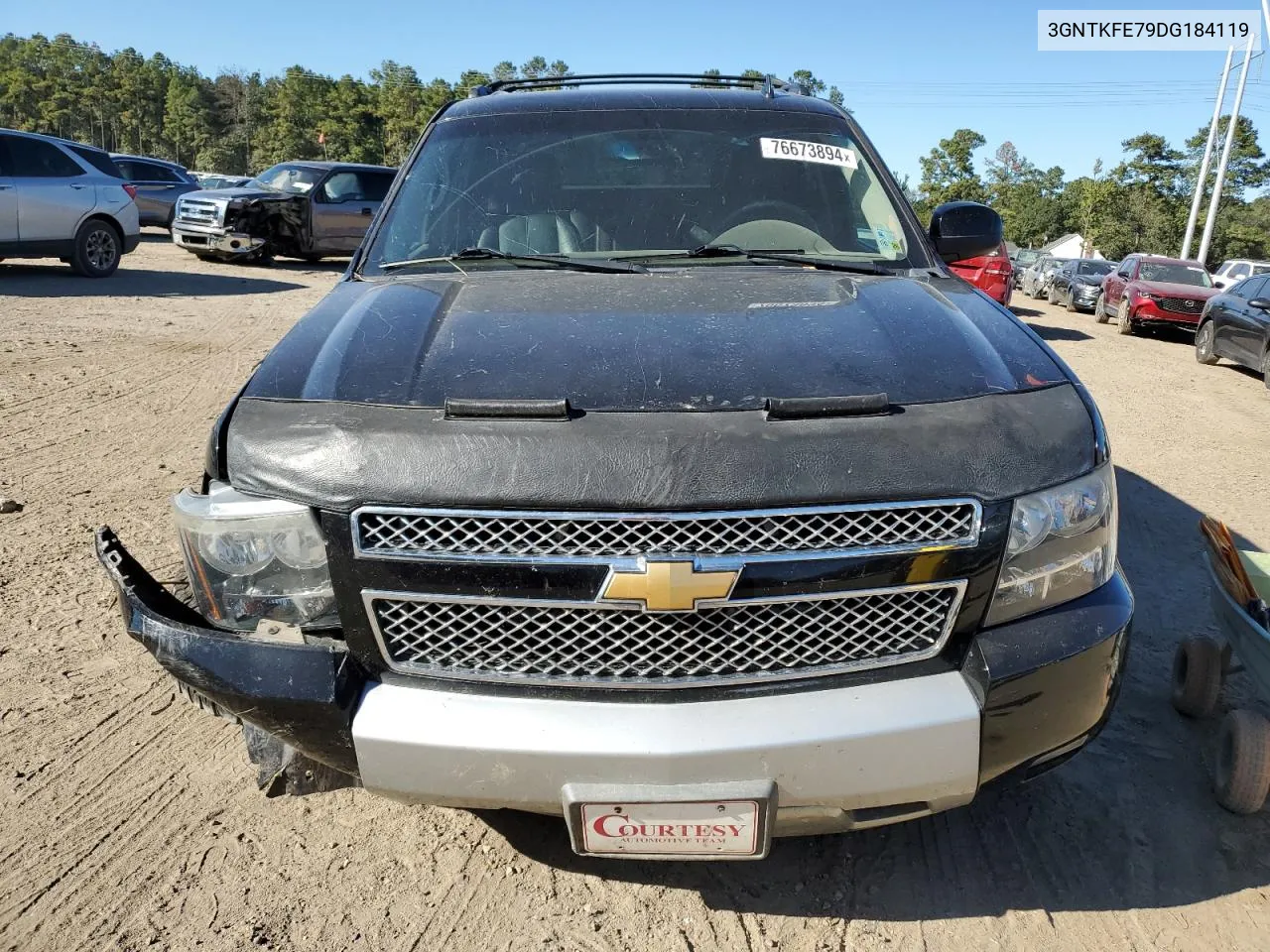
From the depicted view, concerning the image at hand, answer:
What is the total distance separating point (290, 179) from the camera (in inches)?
717

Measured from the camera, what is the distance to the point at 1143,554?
4.77 metres

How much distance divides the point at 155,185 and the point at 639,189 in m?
23.3

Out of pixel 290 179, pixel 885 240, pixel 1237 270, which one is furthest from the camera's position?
pixel 1237 270

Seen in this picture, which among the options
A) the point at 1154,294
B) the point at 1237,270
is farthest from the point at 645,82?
the point at 1237,270

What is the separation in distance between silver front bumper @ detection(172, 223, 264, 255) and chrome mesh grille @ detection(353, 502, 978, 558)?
1660 cm

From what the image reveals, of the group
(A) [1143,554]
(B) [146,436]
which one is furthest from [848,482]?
(B) [146,436]

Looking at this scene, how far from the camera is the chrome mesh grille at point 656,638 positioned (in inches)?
74.9

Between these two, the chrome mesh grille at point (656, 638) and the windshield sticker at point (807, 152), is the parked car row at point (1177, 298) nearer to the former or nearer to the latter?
the windshield sticker at point (807, 152)

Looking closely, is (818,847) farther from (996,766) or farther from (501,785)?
(501,785)

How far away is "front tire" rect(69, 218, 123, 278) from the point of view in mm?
13391

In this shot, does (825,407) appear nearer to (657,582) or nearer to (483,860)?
(657,582)

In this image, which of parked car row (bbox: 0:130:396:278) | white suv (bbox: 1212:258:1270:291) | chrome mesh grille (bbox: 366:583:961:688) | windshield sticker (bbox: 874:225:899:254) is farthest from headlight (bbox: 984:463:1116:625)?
white suv (bbox: 1212:258:1270:291)

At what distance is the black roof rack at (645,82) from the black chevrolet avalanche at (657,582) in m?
2.06

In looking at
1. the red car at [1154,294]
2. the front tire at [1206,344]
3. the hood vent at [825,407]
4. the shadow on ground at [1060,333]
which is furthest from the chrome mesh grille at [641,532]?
the red car at [1154,294]
